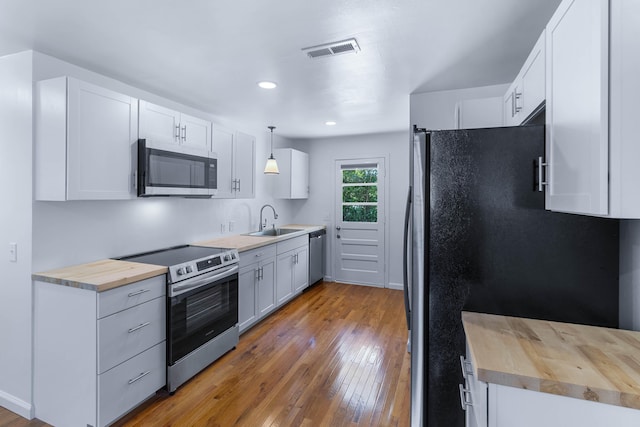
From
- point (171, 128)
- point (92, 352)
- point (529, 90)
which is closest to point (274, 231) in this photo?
point (171, 128)

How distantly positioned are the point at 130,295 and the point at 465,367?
2.01 meters

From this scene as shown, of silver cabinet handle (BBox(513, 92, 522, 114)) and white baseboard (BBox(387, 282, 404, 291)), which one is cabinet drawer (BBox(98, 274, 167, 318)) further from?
white baseboard (BBox(387, 282, 404, 291))

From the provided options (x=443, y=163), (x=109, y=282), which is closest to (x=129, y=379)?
(x=109, y=282)

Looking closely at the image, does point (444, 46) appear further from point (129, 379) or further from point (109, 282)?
point (129, 379)

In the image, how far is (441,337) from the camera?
5.09 ft

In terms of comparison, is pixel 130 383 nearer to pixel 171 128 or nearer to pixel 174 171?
pixel 174 171

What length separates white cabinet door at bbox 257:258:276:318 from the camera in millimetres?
3625

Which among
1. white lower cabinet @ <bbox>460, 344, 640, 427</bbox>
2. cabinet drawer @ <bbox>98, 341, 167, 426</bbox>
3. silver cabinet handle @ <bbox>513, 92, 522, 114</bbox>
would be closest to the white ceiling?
silver cabinet handle @ <bbox>513, 92, 522, 114</bbox>

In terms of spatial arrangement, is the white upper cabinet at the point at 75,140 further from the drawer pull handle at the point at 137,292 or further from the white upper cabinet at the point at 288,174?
the white upper cabinet at the point at 288,174

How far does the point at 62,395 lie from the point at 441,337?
7.72ft

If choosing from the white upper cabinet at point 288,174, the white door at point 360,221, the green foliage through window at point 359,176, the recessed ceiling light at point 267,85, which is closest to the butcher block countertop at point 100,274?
the recessed ceiling light at point 267,85

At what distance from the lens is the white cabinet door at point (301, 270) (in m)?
4.47

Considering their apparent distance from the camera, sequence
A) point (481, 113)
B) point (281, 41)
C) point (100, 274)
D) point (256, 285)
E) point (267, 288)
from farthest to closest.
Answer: point (267, 288), point (256, 285), point (481, 113), point (100, 274), point (281, 41)

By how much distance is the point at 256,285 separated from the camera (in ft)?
11.6
